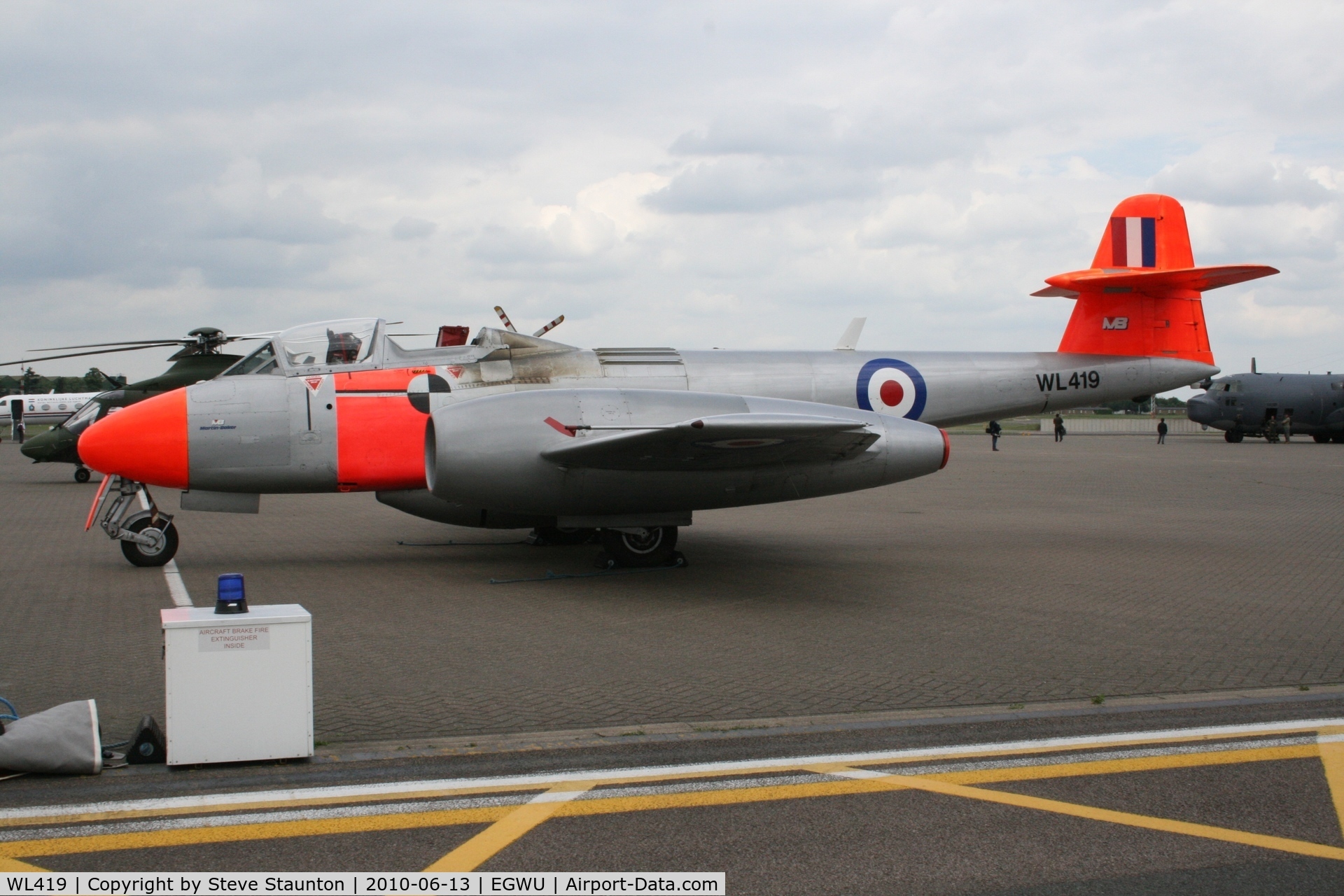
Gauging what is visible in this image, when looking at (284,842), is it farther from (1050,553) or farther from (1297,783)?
(1050,553)

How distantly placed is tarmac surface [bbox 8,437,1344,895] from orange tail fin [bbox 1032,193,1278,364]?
2891 millimetres

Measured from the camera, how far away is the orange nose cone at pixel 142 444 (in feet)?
34.1

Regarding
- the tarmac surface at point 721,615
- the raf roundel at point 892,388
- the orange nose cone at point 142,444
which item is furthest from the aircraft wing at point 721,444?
the orange nose cone at point 142,444

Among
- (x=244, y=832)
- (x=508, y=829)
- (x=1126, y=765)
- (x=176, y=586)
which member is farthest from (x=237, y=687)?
(x=176, y=586)

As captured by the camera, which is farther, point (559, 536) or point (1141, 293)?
point (1141, 293)

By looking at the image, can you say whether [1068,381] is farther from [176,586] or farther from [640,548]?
[176,586]

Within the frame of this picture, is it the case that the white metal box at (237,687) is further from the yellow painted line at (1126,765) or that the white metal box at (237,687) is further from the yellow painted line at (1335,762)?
the yellow painted line at (1335,762)

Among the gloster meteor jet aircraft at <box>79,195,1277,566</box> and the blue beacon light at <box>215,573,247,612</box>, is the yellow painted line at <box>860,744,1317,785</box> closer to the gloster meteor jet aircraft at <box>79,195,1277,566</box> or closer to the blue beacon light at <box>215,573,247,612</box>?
the blue beacon light at <box>215,573,247,612</box>

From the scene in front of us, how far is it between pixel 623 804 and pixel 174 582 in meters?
→ 7.52

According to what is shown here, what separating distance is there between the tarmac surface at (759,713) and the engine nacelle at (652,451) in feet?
3.10

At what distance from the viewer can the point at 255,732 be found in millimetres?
4758

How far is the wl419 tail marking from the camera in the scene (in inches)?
534

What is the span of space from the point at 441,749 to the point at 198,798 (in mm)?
1140

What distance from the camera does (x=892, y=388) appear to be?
41.6ft
